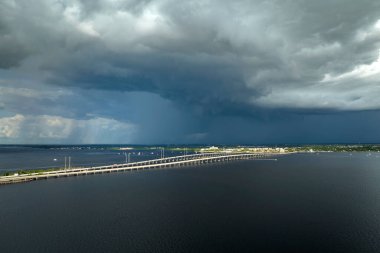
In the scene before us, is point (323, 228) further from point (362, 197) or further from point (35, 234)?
point (35, 234)

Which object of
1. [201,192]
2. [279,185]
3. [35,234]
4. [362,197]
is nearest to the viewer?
[35,234]

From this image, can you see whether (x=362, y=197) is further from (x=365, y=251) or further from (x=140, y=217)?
(x=140, y=217)

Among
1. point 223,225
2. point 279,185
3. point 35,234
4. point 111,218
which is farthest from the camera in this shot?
point 279,185

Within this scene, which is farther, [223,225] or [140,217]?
[140,217]

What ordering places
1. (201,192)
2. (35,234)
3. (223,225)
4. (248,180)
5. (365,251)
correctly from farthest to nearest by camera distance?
1. (248,180)
2. (201,192)
3. (223,225)
4. (35,234)
5. (365,251)

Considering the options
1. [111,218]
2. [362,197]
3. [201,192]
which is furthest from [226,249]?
[362,197]

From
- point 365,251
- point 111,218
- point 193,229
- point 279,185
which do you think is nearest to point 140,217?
point 111,218
